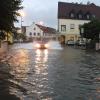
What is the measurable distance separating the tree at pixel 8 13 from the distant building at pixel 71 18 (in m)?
95.1

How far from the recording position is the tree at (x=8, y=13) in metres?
22.1

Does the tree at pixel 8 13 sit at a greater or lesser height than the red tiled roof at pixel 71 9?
lesser

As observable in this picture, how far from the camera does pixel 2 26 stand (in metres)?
24.7

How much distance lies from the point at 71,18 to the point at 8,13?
323 feet

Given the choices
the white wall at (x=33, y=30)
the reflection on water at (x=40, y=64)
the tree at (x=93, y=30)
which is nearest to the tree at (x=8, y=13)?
the reflection on water at (x=40, y=64)

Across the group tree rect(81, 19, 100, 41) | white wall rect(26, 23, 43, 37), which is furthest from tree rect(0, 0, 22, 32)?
white wall rect(26, 23, 43, 37)

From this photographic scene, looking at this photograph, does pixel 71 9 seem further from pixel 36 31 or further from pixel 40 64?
pixel 40 64

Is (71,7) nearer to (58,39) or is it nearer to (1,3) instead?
(58,39)

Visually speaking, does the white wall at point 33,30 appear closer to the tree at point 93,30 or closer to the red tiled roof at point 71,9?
the red tiled roof at point 71,9

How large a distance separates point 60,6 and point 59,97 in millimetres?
107963

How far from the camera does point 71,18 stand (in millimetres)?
121312

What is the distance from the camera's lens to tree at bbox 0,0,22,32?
2214 centimetres

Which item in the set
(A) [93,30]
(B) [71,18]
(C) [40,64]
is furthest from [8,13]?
(B) [71,18]

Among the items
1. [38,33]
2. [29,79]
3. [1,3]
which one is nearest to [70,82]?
[29,79]
